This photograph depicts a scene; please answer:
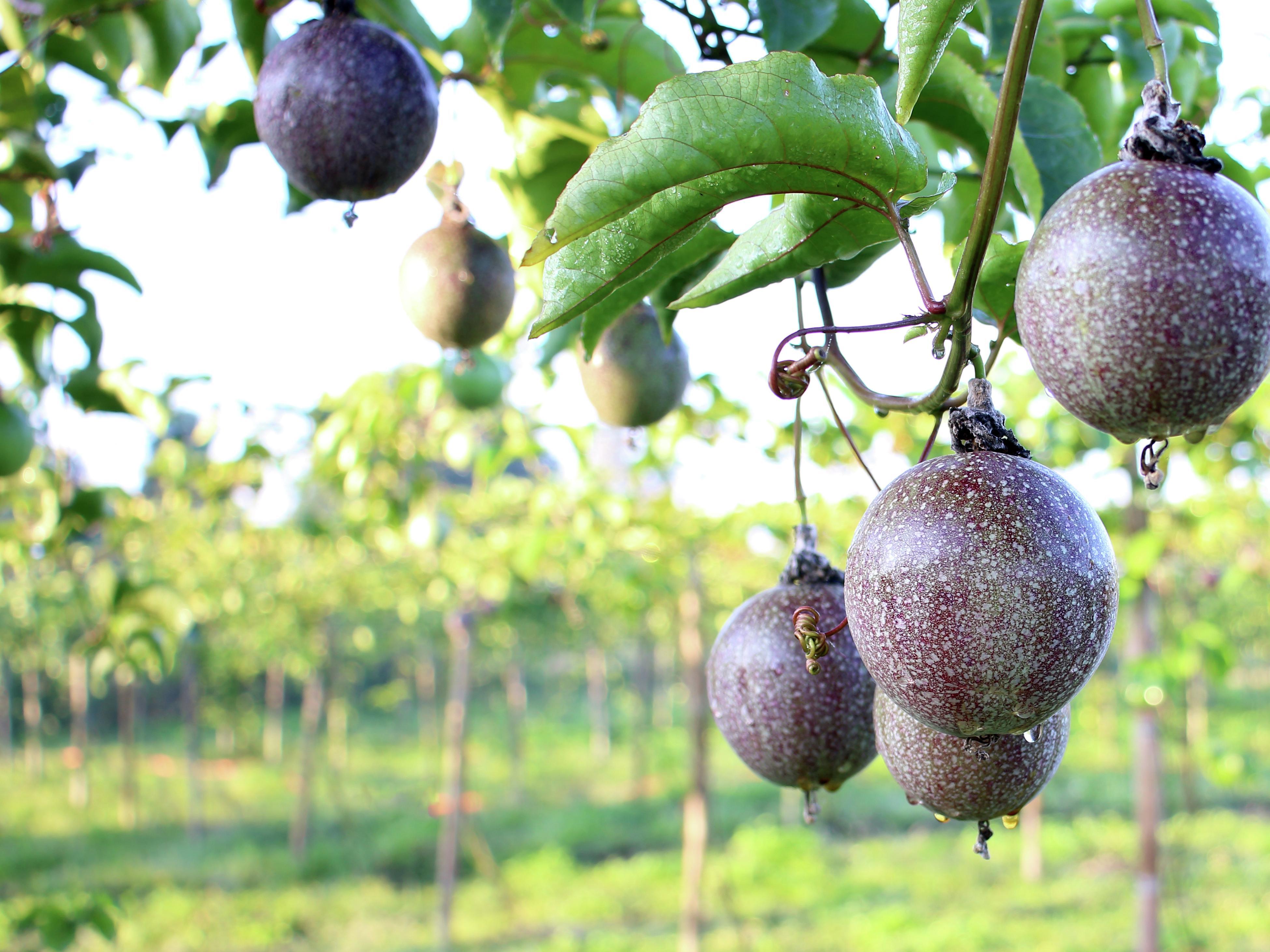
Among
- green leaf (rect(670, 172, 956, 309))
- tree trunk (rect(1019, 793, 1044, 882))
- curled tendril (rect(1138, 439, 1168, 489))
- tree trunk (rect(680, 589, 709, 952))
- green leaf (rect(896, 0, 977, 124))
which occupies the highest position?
green leaf (rect(896, 0, 977, 124))

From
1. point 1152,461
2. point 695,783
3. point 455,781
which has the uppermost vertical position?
point 1152,461

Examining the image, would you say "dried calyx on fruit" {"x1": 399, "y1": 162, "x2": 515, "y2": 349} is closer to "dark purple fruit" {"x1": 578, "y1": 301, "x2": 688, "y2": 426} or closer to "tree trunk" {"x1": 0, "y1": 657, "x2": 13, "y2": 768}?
"dark purple fruit" {"x1": 578, "y1": 301, "x2": 688, "y2": 426}

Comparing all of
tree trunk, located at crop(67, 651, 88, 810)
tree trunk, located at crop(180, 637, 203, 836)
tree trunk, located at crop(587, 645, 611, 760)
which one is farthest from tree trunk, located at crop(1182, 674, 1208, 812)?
tree trunk, located at crop(67, 651, 88, 810)

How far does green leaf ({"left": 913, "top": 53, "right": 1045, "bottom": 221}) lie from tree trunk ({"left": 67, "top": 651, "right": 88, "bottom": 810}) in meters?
11.6

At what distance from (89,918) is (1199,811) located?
36.0 ft

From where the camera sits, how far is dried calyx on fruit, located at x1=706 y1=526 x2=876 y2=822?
87 cm

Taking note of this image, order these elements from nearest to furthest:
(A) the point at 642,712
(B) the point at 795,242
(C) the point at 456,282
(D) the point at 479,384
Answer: (B) the point at 795,242
(C) the point at 456,282
(D) the point at 479,384
(A) the point at 642,712

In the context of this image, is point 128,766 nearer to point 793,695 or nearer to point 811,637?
point 793,695

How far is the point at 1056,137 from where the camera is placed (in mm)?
985

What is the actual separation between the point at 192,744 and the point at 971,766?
11.8m

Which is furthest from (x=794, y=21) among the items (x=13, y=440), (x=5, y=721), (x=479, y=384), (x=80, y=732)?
(x=5, y=721)

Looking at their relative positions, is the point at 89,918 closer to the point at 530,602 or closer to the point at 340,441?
the point at 340,441

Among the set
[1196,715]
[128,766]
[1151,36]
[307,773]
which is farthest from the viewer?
[1196,715]

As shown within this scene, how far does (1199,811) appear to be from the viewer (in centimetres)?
1016
